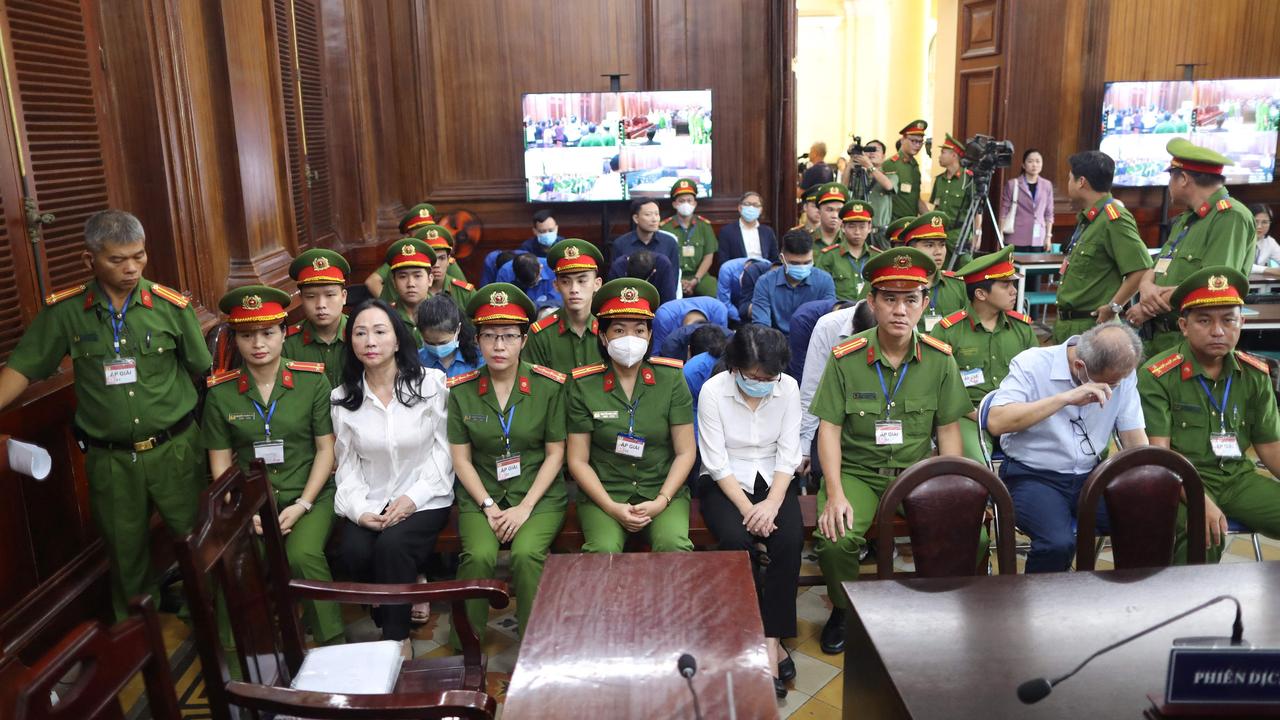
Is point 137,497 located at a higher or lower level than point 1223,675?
lower

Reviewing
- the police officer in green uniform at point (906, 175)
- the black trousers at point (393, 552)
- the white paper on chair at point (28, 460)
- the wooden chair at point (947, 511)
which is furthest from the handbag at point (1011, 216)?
the white paper on chair at point (28, 460)

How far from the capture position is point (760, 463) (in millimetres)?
3420

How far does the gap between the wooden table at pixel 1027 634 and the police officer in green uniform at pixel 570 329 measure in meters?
2.16

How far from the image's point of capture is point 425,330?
3971 mm

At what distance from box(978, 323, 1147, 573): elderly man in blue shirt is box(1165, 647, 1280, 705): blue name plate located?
4.72 ft

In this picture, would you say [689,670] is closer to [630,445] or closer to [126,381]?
[630,445]

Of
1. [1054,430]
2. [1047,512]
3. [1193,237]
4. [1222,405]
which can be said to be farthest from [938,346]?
[1193,237]

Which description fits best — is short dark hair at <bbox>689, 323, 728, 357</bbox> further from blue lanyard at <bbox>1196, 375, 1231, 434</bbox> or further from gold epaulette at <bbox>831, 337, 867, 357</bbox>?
blue lanyard at <bbox>1196, 375, 1231, 434</bbox>

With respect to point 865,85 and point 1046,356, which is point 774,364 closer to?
point 1046,356

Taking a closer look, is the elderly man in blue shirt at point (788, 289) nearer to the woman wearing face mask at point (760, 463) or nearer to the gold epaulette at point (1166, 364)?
the woman wearing face mask at point (760, 463)

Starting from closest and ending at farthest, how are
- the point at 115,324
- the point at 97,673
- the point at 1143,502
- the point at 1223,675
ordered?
the point at 97,673
the point at 1223,675
the point at 1143,502
the point at 115,324

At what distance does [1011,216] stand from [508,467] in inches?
275

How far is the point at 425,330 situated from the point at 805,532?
1.82 metres

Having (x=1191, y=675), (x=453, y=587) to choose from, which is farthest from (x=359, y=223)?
(x=1191, y=675)
